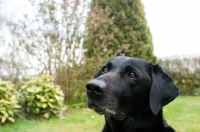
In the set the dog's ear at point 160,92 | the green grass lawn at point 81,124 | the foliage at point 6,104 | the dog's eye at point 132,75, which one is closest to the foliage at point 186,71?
the green grass lawn at point 81,124

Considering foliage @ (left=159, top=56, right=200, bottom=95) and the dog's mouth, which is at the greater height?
the dog's mouth

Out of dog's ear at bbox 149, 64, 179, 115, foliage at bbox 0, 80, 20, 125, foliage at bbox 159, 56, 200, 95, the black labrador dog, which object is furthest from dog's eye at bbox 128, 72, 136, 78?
foliage at bbox 159, 56, 200, 95

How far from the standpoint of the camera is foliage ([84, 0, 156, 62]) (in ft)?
31.6

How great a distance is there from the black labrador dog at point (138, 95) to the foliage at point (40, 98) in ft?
13.3

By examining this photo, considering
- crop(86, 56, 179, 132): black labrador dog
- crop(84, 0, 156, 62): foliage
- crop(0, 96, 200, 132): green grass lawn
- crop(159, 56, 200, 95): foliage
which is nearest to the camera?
crop(86, 56, 179, 132): black labrador dog

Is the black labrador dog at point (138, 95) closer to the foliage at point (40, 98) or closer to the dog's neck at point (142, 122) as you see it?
the dog's neck at point (142, 122)

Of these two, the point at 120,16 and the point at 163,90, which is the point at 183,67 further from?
the point at 163,90

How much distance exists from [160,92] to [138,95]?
0.24 meters

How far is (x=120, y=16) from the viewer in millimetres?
10758

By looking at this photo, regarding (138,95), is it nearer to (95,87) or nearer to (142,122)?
(142,122)

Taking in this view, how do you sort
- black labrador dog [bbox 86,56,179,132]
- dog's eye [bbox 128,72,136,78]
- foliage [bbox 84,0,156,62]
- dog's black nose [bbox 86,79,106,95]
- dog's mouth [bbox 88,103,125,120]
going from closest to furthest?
1. dog's black nose [bbox 86,79,106,95]
2. dog's mouth [bbox 88,103,125,120]
3. black labrador dog [bbox 86,56,179,132]
4. dog's eye [bbox 128,72,136,78]
5. foliage [bbox 84,0,156,62]

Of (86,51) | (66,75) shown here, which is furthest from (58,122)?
(86,51)

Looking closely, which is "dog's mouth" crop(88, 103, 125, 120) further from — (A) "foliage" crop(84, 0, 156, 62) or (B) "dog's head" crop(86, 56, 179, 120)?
(A) "foliage" crop(84, 0, 156, 62)

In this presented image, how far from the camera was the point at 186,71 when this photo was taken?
1387 cm
